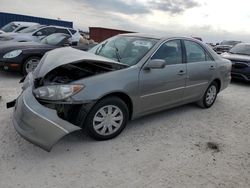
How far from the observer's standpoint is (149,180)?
2941 millimetres

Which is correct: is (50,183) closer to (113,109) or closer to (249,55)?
(113,109)

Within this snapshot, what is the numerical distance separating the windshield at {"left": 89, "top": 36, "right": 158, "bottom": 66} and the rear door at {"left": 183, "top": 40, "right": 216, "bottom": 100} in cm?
88

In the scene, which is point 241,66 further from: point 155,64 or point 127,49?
point 155,64

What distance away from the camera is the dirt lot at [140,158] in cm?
290

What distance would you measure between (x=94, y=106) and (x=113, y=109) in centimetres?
34

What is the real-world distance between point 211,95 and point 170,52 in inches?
67.5

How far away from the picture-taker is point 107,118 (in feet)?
12.0

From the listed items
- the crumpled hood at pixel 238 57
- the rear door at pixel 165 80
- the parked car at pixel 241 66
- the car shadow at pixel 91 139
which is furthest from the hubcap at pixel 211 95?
the crumpled hood at pixel 238 57

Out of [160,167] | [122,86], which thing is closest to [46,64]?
[122,86]

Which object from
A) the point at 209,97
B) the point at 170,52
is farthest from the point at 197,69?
the point at 209,97

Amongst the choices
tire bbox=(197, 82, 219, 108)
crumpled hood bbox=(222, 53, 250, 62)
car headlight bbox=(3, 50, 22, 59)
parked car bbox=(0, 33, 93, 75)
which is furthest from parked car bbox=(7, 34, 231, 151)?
crumpled hood bbox=(222, 53, 250, 62)

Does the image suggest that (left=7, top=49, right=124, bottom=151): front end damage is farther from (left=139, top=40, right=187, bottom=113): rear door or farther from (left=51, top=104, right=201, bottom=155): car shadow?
(left=139, top=40, right=187, bottom=113): rear door

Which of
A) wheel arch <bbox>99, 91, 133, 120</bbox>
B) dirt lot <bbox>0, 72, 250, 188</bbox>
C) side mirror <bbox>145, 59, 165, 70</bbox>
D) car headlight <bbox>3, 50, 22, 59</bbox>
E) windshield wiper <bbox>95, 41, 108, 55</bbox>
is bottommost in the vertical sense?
dirt lot <bbox>0, 72, 250, 188</bbox>

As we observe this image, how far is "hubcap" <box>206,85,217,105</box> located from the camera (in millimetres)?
5624
